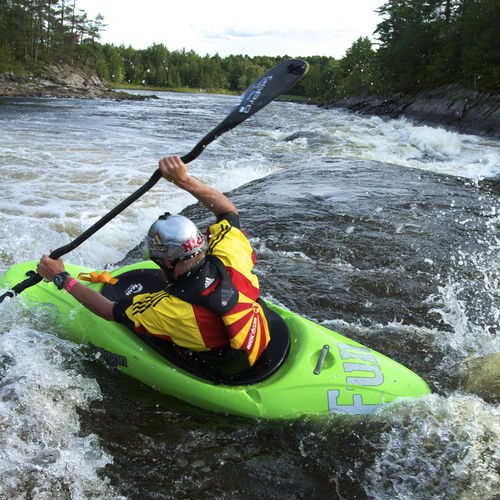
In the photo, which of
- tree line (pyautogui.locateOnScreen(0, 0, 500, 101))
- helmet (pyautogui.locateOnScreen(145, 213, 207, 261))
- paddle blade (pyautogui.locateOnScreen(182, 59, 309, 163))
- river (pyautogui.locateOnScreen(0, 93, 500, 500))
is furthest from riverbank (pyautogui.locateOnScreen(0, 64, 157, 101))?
helmet (pyautogui.locateOnScreen(145, 213, 207, 261))

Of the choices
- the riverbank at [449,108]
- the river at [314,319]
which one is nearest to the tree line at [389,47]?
the riverbank at [449,108]

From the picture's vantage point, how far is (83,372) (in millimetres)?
3518

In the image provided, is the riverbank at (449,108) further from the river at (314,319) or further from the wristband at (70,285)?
the wristband at (70,285)

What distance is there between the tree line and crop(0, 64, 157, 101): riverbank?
4.81 ft

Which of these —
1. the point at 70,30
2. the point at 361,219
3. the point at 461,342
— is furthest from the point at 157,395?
the point at 70,30

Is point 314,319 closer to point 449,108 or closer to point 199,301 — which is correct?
point 199,301

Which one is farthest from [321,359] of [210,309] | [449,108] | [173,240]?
[449,108]

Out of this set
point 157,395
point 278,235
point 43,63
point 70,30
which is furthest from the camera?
point 70,30

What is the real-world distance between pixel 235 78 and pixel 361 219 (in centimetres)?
12249

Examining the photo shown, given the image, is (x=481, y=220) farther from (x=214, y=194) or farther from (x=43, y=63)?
(x=43, y=63)

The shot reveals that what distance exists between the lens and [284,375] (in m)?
3.06

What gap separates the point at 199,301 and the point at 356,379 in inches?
45.1

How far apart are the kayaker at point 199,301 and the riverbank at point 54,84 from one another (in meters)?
41.5

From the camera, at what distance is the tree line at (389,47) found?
112ft
